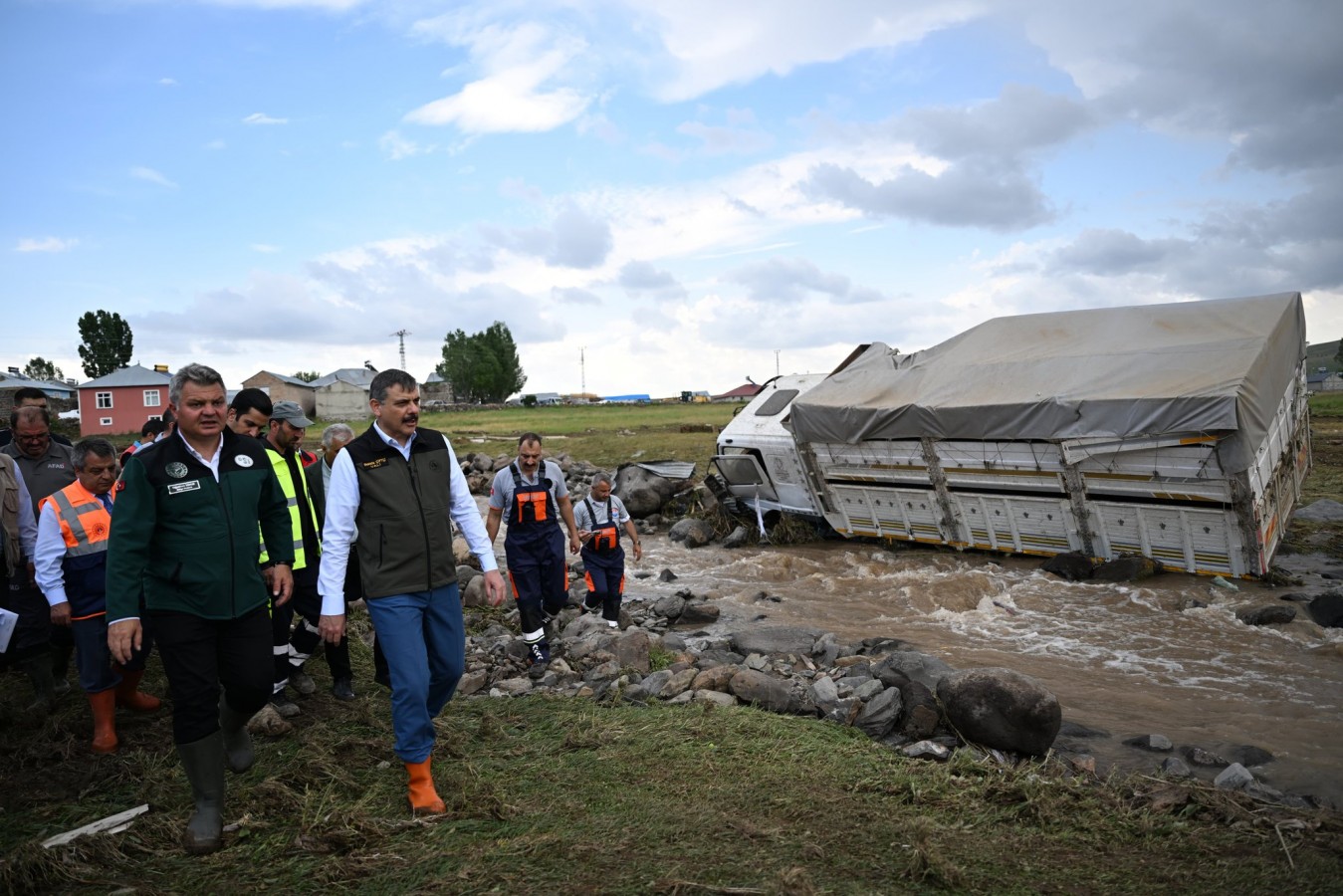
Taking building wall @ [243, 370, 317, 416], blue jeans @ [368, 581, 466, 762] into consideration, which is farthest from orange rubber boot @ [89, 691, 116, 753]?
building wall @ [243, 370, 317, 416]

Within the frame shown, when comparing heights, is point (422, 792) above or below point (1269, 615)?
above

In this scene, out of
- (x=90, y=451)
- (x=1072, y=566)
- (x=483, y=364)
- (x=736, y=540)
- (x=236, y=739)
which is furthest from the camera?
(x=483, y=364)

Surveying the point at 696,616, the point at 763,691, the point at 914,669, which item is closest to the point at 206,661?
the point at 763,691

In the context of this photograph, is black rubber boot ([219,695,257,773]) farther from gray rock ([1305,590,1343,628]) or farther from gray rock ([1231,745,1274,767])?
gray rock ([1305,590,1343,628])

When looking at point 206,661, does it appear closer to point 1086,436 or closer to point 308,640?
point 308,640

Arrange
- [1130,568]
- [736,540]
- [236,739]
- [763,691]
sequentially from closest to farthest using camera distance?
[236,739], [763,691], [1130,568], [736,540]

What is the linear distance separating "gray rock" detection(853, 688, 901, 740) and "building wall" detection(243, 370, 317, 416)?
6604 centimetres

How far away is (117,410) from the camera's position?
2016 inches

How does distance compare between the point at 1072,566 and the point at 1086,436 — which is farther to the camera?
the point at 1072,566

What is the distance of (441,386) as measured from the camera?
95750 millimetres

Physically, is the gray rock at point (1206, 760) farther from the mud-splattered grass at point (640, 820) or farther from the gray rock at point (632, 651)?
the gray rock at point (632, 651)

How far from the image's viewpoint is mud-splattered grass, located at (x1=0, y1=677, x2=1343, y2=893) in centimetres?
345

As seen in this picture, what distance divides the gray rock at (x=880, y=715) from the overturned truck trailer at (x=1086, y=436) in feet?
19.0

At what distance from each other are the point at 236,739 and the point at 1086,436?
9222 millimetres
